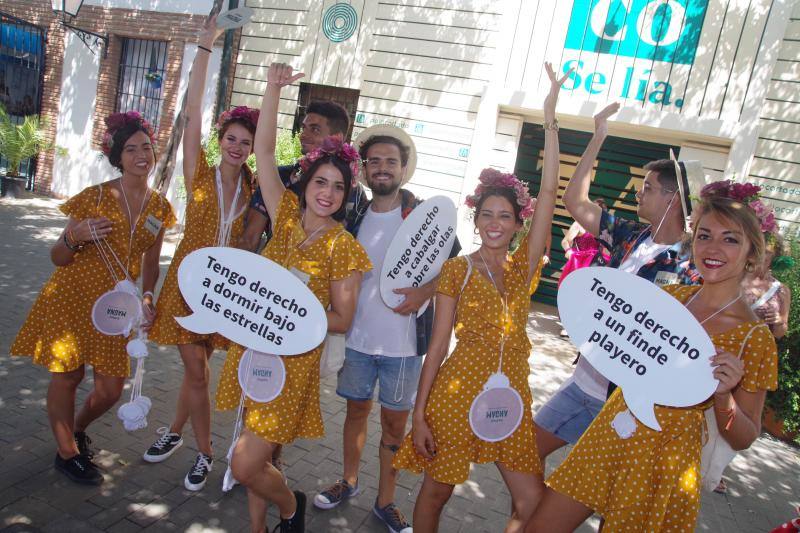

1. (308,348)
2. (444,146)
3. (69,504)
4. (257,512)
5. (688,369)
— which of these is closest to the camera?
(688,369)

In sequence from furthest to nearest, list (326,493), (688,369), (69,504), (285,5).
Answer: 1. (285,5)
2. (326,493)
3. (69,504)
4. (688,369)

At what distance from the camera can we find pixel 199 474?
317 centimetres

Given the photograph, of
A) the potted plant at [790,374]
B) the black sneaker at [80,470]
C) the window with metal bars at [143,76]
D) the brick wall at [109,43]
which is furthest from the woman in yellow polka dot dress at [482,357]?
the window with metal bars at [143,76]

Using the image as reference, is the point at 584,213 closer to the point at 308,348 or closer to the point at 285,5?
the point at 308,348

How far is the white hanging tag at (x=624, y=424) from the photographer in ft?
6.88

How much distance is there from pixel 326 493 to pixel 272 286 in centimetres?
152

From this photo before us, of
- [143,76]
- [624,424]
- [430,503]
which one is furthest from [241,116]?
[143,76]

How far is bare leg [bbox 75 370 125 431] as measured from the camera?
304 cm

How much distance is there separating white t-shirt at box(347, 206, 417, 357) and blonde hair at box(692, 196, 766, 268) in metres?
1.53

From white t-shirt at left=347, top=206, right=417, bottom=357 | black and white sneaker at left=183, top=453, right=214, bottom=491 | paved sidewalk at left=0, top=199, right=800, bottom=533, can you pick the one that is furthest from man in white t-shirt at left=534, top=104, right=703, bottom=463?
black and white sneaker at left=183, top=453, right=214, bottom=491

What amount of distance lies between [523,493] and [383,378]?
97cm

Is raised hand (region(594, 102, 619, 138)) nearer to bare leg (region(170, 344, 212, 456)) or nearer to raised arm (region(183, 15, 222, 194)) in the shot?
raised arm (region(183, 15, 222, 194))

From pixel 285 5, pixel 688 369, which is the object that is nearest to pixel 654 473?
pixel 688 369

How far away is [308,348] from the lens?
234 centimetres
